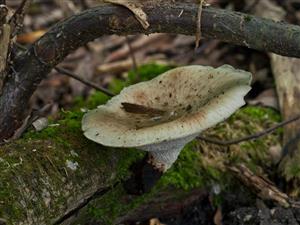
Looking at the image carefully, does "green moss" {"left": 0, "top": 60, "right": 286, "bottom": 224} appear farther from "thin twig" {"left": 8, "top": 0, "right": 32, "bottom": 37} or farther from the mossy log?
"thin twig" {"left": 8, "top": 0, "right": 32, "bottom": 37}

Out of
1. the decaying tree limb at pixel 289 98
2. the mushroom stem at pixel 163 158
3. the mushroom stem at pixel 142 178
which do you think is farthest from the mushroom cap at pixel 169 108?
the decaying tree limb at pixel 289 98

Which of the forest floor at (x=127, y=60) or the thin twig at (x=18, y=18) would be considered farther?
the forest floor at (x=127, y=60)

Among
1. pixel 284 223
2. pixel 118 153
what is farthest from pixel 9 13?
pixel 284 223

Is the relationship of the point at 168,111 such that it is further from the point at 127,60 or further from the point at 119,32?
the point at 127,60

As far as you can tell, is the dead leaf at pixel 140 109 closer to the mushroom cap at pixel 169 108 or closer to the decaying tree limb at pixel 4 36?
the mushroom cap at pixel 169 108

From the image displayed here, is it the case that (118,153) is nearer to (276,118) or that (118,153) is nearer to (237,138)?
(237,138)
